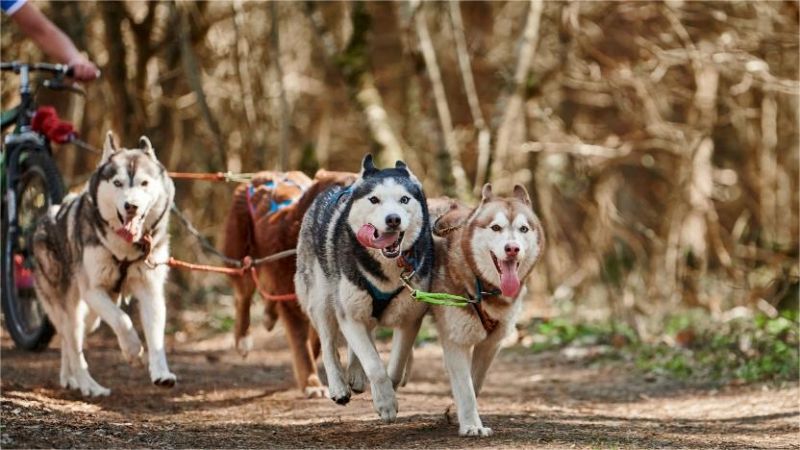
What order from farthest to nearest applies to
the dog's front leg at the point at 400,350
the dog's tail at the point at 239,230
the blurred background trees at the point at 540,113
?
the blurred background trees at the point at 540,113 → the dog's tail at the point at 239,230 → the dog's front leg at the point at 400,350

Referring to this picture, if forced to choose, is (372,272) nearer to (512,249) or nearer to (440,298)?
(440,298)

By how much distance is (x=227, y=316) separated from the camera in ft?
39.4

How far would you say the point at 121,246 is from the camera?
6215 mm

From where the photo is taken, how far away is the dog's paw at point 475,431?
5211mm

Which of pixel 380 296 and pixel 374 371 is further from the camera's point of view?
pixel 380 296

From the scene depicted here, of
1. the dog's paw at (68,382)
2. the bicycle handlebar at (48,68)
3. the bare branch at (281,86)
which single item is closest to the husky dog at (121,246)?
the dog's paw at (68,382)

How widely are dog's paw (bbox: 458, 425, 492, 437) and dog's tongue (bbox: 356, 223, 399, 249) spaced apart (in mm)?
925

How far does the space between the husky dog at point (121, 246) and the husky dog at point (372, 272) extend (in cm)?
101

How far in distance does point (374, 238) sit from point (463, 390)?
824 mm

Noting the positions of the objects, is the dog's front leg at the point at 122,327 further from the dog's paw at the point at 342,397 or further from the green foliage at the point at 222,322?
the green foliage at the point at 222,322

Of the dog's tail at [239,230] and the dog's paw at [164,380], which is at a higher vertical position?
the dog's tail at [239,230]

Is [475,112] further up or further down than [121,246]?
further up

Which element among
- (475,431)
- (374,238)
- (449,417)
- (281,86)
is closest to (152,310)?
(374,238)

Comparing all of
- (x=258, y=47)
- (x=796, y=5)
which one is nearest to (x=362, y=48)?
(x=258, y=47)
